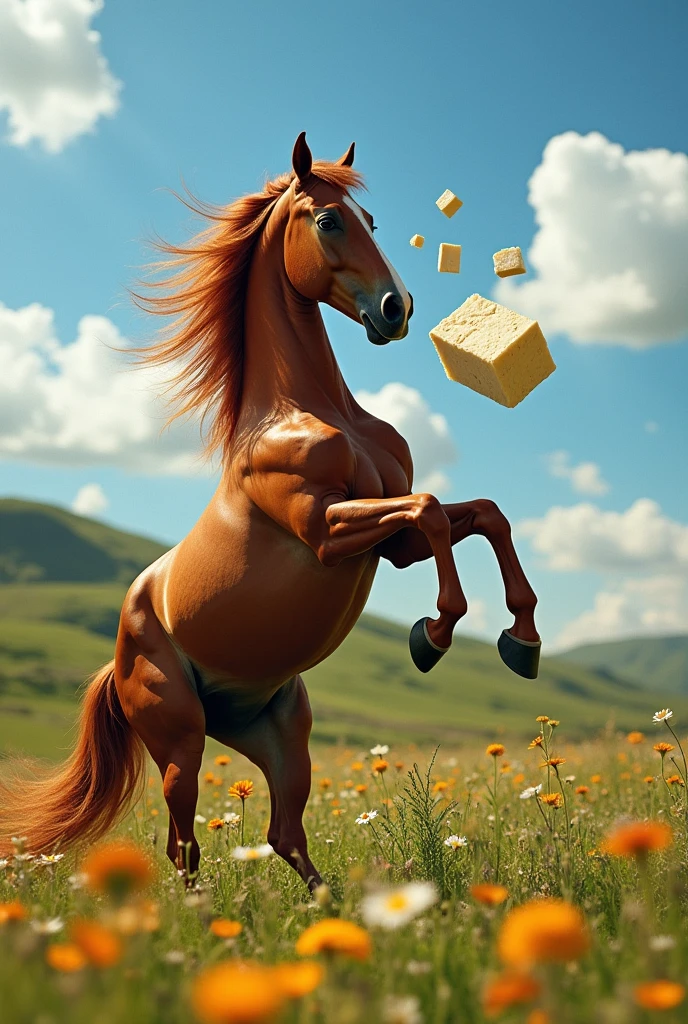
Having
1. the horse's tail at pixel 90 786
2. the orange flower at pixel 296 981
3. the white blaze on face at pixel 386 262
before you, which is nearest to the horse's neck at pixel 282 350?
the white blaze on face at pixel 386 262

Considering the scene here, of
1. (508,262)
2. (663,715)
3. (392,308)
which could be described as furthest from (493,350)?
(663,715)

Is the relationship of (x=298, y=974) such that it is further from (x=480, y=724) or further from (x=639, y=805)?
(x=480, y=724)

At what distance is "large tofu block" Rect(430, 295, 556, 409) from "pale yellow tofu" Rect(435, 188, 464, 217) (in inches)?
19.8

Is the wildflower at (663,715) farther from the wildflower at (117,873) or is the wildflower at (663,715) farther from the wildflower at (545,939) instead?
the wildflower at (117,873)

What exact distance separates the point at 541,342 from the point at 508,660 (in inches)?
62.8

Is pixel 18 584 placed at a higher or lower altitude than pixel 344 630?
higher

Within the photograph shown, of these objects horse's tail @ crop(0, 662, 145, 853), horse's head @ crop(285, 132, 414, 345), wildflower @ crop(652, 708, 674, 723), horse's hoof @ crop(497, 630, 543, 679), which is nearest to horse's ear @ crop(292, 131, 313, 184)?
horse's head @ crop(285, 132, 414, 345)

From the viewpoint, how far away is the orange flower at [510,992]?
1417 mm

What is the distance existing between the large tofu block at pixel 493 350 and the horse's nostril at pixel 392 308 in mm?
541

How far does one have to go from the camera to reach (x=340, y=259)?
14.3 feet

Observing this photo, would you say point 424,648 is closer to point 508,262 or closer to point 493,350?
point 493,350

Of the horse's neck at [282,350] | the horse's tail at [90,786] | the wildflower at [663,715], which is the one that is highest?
the horse's neck at [282,350]

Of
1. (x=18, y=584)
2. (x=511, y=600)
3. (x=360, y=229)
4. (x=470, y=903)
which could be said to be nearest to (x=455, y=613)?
(x=511, y=600)

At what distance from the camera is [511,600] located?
4031 mm
